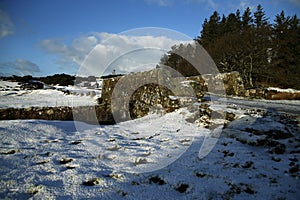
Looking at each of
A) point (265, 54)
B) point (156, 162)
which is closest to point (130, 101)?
point (156, 162)

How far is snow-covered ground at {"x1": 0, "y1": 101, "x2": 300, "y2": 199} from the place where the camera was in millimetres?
3432

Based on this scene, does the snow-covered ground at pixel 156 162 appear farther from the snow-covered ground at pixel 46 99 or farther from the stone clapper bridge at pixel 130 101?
the snow-covered ground at pixel 46 99

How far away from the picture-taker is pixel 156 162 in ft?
15.5

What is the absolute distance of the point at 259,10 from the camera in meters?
49.6

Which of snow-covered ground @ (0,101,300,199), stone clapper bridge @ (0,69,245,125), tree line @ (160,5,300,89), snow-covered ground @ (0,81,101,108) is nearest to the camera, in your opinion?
snow-covered ground @ (0,101,300,199)

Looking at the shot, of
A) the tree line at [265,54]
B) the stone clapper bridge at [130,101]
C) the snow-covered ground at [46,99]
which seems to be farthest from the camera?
the tree line at [265,54]

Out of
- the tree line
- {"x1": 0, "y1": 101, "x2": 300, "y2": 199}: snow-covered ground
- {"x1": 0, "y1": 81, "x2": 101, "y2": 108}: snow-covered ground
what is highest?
the tree line

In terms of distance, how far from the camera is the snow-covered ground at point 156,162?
135 inches

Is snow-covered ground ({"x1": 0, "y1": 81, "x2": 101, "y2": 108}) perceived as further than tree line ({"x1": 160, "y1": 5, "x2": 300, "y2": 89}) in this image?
No

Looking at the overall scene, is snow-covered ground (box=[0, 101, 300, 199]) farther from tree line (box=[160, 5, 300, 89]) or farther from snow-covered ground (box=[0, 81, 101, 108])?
tree line (box=[160, 5, 300, 89])

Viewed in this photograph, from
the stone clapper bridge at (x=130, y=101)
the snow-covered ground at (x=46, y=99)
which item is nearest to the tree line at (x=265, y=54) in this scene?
the stone clapper bridge at (x=130, y=101)

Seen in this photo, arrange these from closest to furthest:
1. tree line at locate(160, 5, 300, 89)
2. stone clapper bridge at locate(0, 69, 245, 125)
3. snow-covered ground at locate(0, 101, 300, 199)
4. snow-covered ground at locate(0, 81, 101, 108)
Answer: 1. snow-covered ground at locate(0, 101, 300, 199)
2. stone clapper bridge at locate(0, 69, 245, 125)
3. snow-covered ground at locate(0, 81, 101, 108)
4. tree line at locate(160, 5, 300, 89)

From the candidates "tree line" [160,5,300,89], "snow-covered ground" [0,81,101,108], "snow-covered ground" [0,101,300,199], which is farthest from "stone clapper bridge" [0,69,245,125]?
"tree line" [160,5,300,89]

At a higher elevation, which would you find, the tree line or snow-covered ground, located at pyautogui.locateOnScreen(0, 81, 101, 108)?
the tree line
